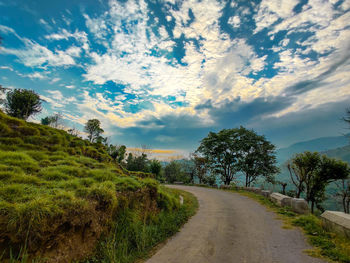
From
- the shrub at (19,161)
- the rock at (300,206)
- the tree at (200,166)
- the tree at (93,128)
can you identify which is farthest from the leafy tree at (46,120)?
the rock at (300,206)

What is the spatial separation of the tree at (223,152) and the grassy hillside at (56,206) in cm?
2116

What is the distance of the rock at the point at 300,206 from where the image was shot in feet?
24.3

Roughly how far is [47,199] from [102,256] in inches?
74.1

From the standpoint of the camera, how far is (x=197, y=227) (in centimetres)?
623

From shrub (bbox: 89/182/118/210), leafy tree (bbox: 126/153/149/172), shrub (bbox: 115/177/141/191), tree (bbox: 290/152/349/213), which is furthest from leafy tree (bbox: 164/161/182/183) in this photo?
shrub (bbox: 89/182/118/210)

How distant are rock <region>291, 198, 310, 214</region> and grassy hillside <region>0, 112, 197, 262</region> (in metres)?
6.09

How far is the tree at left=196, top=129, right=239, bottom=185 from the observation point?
2608cm

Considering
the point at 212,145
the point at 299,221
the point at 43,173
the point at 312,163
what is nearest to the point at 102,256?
the point at 43,173

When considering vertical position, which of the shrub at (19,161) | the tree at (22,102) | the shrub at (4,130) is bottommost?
the shrub at (19,161)

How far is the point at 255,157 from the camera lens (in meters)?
24.6

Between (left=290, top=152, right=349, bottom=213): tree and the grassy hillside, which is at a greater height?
(left=290, top=152, right=349, bottom=213): tree

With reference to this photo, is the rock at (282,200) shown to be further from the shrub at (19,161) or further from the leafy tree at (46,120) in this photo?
the leafy tree at (46,120)

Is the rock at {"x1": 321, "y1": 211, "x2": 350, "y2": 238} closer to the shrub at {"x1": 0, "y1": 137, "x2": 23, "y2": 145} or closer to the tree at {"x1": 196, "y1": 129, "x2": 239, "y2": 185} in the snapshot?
the shrub at {"x1": 0, "y1": 137, "x2": 23, "y2": 145}

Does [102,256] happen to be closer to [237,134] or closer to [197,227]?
[197,227]
